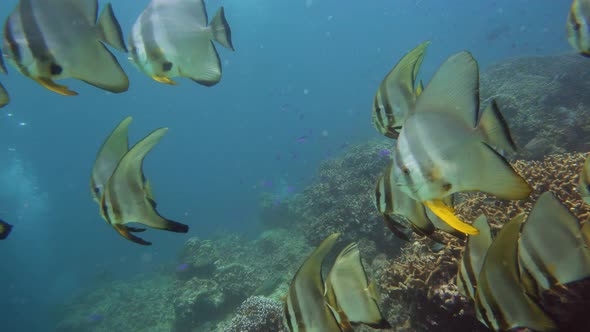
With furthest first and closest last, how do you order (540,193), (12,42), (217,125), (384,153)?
(217,125) → (384,153) → (540,193) → (12,42)

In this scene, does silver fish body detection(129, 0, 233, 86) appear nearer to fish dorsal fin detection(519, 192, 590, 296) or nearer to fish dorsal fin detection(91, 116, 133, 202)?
fish dorsal fin detection(91, 116, 133, 202)

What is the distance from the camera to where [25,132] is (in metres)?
62.3

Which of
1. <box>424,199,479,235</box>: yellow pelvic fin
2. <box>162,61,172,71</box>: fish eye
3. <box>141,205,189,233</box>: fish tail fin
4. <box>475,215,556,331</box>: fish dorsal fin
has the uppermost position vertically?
<box>162,61,172,71</box>: fish eye

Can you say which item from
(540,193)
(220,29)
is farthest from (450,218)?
(540,193)

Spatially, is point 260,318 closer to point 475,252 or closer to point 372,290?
point 372,290

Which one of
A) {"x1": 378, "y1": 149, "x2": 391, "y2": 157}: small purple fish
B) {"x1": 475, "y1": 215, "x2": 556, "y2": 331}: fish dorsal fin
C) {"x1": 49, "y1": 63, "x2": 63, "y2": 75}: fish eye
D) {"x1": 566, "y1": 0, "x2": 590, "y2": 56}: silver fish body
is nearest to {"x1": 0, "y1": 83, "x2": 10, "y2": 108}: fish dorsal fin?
{"x1": 49, "y1": 63, "x2": 63, "y2": 75}: fish eye

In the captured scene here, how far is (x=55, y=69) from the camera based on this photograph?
1.39 meters

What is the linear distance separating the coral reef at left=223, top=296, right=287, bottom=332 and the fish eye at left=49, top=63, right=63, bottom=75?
237 inches

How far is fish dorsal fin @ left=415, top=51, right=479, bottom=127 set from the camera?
1.14m

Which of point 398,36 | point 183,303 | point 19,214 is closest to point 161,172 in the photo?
point 19,214

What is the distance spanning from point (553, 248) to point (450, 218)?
1.20 metres

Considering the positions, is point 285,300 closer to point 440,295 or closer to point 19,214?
point 440,295

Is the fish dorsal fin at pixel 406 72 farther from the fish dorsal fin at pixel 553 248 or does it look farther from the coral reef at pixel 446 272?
the coral reef at pixel 446 272

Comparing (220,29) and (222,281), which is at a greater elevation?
(220,29)
